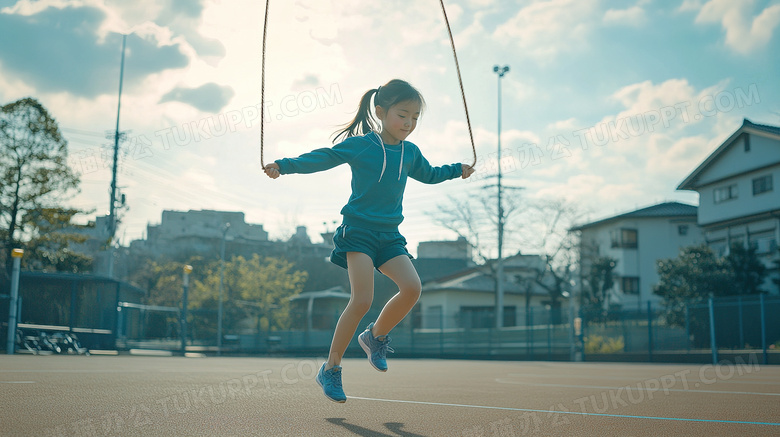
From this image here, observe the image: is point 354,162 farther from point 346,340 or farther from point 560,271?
point 560,271

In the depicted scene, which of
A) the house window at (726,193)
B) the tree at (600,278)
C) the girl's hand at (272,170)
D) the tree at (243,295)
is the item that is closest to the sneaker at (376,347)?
the girl's hand at (272,170)

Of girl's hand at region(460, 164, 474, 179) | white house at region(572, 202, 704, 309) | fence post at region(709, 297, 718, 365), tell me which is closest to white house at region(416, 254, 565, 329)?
white house at region(572, 202, 704, 309)

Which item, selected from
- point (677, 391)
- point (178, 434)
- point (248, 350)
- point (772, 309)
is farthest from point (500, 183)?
point (178, 434)

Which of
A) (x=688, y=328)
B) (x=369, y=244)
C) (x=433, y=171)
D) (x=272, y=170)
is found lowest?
(x=688, y=328)

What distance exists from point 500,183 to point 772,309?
64.5 feet

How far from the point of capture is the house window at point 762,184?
28.7 meters

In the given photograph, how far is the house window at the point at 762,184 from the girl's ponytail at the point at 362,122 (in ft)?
94.8

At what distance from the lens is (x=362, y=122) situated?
4.30 m

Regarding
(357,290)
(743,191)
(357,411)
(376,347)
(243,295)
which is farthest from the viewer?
(243,295)

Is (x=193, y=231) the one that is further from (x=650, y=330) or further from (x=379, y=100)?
(x=379, y=100)

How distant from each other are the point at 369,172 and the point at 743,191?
30300mm

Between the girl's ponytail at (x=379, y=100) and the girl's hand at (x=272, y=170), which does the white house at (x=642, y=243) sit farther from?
the girl's hand at (x=272, y=170)

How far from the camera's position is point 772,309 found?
17.4m

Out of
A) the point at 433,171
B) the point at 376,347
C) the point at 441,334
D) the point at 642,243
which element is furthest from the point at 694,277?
the point at 376,347
